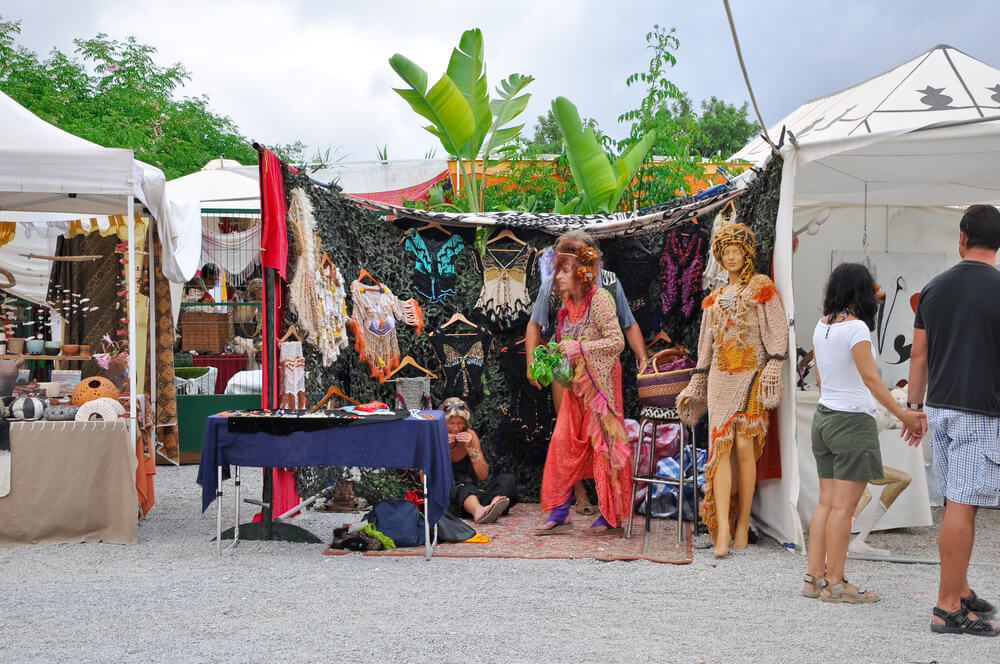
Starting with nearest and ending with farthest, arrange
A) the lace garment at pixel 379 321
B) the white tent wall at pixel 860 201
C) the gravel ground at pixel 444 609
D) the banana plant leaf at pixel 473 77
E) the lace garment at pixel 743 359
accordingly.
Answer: the gravel ground at pixel 444 609 < the white tent wall at pixel 860 201 < the lace garment at pixel 743 359 < the lace garment at pixel 379 321 < the banana plant leaf at pixel 473 77

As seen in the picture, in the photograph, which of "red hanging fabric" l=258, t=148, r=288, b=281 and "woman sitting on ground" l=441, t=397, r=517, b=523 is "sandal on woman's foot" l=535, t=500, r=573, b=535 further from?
"red hanging fabric" l=258, t=148, r=288, b=281

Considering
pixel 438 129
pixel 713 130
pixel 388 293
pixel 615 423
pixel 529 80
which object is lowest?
pixel 615 423

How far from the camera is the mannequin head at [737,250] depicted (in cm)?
585

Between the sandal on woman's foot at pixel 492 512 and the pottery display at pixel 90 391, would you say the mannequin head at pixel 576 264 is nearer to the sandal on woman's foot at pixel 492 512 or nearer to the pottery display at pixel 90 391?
the sandal on woman's foot at pixel 492 512

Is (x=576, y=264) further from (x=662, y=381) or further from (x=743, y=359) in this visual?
(x=743, y=359)

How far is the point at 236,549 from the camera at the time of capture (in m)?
5.97

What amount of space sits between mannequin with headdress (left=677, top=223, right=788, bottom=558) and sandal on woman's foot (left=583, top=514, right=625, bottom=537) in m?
0.77

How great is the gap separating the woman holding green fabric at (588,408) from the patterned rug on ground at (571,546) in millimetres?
175

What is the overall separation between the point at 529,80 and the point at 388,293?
4443mm

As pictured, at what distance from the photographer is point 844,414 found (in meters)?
4.46

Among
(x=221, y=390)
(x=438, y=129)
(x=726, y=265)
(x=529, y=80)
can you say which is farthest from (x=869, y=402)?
(x=221, y=390)

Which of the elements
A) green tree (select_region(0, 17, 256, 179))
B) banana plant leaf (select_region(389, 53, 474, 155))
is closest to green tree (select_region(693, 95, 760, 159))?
green tree (select_region(0, 17, 256, 179))

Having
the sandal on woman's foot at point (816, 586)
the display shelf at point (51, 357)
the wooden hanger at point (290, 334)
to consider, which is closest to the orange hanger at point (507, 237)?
the wooden hanger at point (290, 334)

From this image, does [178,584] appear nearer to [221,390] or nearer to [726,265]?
[726,265]
